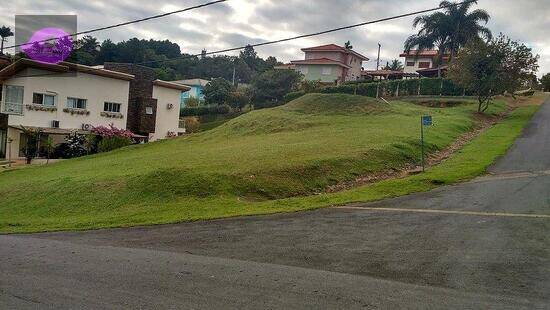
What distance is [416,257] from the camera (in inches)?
315

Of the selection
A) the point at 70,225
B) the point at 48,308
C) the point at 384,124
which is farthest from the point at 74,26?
the point at 384,124

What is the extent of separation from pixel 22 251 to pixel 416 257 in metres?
7.60

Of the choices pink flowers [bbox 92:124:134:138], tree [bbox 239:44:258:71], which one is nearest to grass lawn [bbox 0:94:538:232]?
pink flowers [bbox 92:124:134:138]

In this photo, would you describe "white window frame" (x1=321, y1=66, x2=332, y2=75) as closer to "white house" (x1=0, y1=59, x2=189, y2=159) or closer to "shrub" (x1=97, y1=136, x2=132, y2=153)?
"white house" (x1=0, y1=59, x2=189, y2=159)

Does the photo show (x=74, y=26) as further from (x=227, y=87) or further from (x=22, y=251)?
(x=227, y=87)

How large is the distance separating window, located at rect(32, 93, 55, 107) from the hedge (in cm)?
3144

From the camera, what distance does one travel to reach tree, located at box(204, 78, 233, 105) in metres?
65.2

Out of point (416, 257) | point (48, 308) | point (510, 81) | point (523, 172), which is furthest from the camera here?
point (510, 81)

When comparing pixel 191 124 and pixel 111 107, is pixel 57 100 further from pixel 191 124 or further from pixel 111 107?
pixel 191 124

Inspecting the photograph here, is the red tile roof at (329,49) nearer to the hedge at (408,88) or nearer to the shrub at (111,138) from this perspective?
the hedge at (408,88)

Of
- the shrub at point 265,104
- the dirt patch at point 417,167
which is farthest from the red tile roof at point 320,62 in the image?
the dirt patch at point 417,167

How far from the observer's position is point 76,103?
4100cm

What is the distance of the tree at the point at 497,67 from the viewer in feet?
124

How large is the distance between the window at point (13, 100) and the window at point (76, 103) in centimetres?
366
